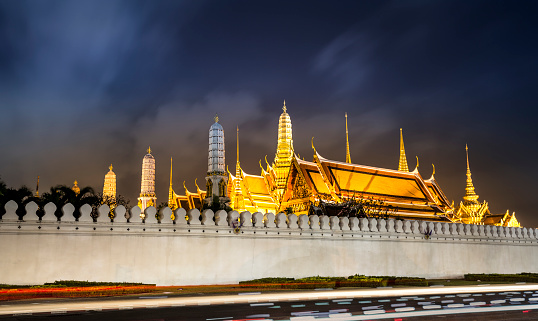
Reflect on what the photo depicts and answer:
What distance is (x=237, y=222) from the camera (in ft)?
55.4

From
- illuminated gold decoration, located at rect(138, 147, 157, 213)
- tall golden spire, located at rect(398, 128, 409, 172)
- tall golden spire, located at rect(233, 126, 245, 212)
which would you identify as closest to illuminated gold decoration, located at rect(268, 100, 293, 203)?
tall golden spire, located at rect(233, 126, 245, 212)

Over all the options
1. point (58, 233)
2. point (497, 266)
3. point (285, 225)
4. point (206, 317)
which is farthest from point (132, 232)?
point (497, 266)

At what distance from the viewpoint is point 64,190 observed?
23.2 metres

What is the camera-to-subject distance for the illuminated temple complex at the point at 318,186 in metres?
34.0

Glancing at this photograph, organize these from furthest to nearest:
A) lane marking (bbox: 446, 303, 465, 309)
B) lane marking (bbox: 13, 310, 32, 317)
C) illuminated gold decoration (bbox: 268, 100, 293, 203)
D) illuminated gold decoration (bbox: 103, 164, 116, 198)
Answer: illuminated gold decoration (bbox: 103, 164, 116, 198), illuminated gold decoration (bbox: 268, 100, 293, 203), lane marking (bbox: 446, 303, 465, 309), lane marking (bbox: 13, 310, 32, 317)

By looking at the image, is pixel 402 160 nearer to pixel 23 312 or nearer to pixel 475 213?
pixel 475 213

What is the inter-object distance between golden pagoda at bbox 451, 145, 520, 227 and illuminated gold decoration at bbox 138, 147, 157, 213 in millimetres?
34946

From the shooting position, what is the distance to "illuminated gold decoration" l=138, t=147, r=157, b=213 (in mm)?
59856

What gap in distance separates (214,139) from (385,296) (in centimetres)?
3602

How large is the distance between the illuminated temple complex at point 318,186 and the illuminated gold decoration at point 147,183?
47.6ft

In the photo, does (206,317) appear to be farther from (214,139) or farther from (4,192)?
(214,139)

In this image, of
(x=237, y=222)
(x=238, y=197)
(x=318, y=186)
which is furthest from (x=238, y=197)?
(x=237, y=222)

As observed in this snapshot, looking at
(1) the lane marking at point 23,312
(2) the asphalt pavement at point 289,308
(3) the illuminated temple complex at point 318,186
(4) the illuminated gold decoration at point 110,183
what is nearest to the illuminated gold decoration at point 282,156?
(3) the illuminated temple complex at point 318,186

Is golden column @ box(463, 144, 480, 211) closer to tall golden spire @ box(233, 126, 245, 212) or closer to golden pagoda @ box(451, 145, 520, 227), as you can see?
golden pagoda @ box(451, 145, 520, 227)
